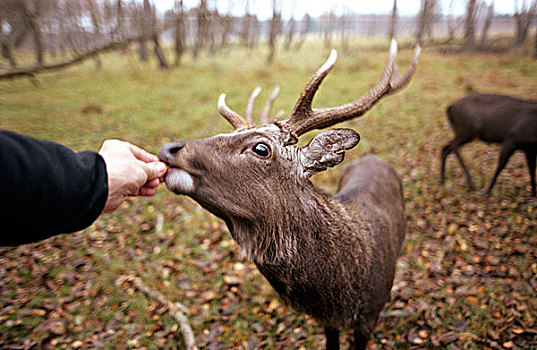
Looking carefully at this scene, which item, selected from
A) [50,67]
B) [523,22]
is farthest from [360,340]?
[523,22]

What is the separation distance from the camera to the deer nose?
7.06 ft

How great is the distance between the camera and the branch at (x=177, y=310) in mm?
3704

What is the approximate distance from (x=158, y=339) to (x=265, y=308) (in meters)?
1.34

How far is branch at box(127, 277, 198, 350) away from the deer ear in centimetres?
254

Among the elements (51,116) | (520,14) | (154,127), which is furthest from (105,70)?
(520,14)

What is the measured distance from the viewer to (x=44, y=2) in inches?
315

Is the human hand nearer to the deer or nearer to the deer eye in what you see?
the deer

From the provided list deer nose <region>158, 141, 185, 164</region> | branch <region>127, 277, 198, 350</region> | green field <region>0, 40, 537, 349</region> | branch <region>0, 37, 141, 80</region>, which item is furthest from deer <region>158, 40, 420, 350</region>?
branch <region>0, 37, 141, 80</region>

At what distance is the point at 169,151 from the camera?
219cm

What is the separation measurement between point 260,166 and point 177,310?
110 inches

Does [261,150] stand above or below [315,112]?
below

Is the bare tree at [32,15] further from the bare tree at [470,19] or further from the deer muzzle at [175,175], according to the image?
the bare tree at [470,19]

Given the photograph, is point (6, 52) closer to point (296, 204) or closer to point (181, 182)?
point (181, 182)

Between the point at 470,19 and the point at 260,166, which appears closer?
the point at 260,166
